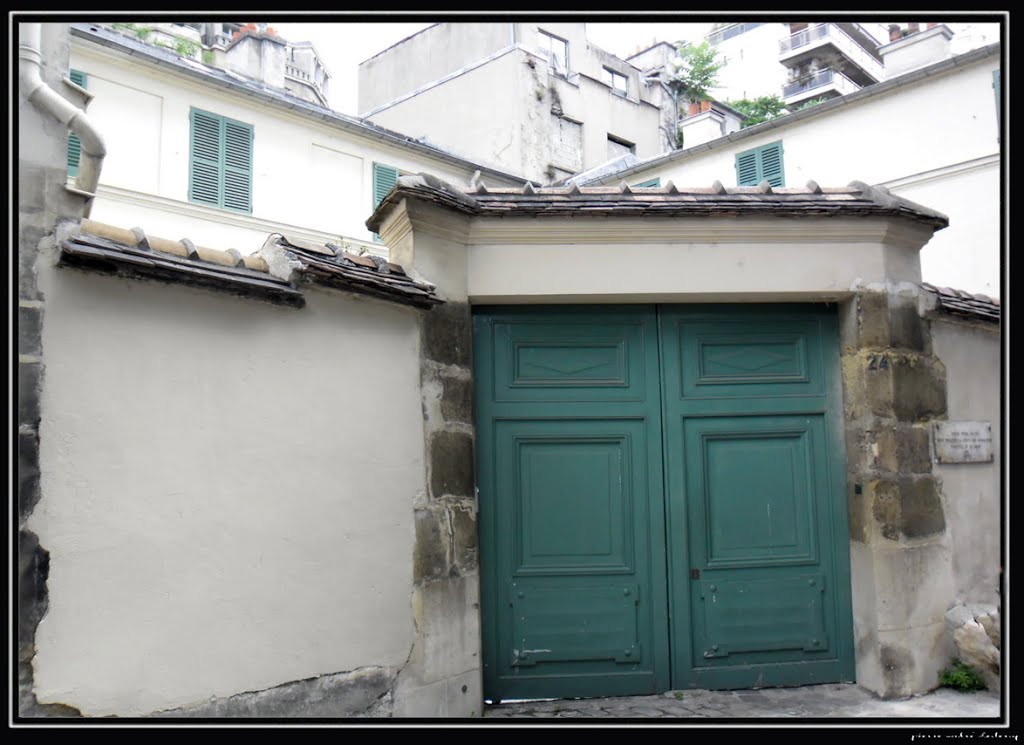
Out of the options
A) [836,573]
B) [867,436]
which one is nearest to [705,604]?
[836,573]

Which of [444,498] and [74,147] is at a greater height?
[74,147]

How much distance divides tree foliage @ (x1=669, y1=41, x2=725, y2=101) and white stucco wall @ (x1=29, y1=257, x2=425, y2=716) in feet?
68.9

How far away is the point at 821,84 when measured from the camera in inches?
1200

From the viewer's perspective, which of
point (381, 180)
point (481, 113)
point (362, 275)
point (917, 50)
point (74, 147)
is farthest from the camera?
point (481, 113)

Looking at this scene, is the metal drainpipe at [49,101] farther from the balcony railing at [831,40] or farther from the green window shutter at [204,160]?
the balcony railing at [831,40]

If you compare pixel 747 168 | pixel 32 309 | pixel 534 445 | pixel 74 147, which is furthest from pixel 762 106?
pixel 32 309

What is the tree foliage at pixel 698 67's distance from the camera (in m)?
23.0

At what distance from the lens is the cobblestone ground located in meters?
4.30

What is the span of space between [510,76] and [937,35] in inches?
283

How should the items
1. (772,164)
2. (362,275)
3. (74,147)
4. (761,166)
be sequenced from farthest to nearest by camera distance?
(761,166), (772,164), (74,147), (362,275)

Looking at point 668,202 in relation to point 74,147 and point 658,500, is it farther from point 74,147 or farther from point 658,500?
point 74,147

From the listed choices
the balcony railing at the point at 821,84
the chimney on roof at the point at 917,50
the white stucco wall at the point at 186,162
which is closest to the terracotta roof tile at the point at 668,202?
the white stucco wall at the point at 186,162

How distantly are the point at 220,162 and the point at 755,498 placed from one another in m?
8.55

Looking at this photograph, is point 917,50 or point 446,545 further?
point 917,50
